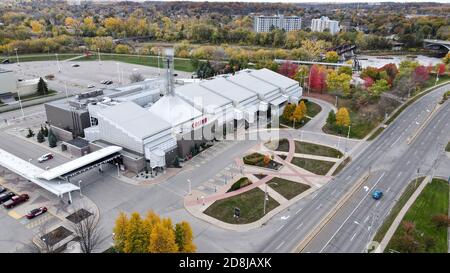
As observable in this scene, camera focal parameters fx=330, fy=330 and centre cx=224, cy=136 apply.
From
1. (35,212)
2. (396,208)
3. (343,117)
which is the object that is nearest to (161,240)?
(35,212)

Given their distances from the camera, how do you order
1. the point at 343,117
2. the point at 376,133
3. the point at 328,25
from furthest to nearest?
the point at 328,25
the point at 376,133
the point at 343,117

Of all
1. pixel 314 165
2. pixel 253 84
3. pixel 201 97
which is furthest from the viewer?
pixel 253 84

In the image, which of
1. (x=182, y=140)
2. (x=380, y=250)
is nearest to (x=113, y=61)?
(x=182, y=140)

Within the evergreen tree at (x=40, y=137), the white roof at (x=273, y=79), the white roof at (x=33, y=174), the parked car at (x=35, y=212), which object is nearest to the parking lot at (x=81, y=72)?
the evergreen tree at (x=40, y=137)

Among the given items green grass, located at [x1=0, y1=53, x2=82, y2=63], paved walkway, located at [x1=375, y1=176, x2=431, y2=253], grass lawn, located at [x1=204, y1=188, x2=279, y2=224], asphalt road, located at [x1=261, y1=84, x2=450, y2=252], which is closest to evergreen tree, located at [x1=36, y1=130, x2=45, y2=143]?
grass lawn, located at [x1=204, y1=188, x2=279, y2=224]

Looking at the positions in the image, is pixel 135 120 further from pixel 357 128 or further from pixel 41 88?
pixel 41 88
